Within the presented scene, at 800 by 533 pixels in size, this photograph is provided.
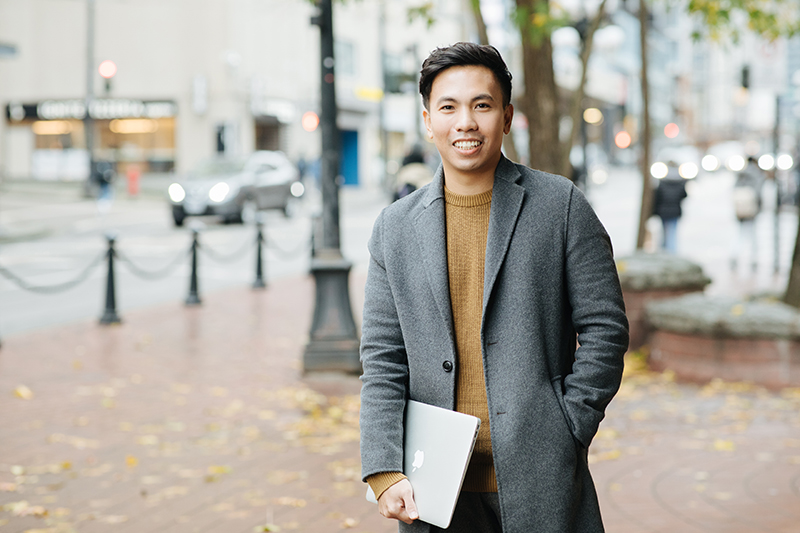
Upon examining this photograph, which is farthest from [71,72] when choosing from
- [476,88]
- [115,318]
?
[476,88]

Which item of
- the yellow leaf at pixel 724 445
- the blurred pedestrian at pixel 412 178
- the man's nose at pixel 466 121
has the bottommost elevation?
the yellow leaf at pixel 724 445

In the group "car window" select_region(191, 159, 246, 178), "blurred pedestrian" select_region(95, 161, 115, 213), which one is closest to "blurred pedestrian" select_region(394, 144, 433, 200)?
"car window" select_region(191, 159, 246, 178)

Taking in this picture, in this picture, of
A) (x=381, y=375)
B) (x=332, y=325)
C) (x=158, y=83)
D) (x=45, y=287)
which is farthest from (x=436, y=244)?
(x=158, y=83)

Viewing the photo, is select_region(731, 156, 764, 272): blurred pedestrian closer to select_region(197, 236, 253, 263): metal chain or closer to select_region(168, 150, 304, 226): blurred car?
select_region(197, 236, 253, 263): metal chain

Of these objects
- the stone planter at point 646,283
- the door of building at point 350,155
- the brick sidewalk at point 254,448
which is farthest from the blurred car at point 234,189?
the door of building at point 350,155

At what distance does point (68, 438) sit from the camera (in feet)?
19.3

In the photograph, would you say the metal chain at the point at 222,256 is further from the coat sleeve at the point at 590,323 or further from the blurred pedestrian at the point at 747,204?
the coat sleeve at the point at 590,323

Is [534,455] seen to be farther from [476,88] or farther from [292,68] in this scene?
[292,68]

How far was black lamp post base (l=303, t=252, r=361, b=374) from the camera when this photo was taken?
25.3 feet

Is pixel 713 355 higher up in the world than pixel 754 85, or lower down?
lower down

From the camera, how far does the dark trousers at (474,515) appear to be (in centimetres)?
229

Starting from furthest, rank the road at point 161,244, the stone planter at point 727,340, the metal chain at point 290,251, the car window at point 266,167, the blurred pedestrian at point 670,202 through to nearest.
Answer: the car window at point 266,167 < the metal chain at point 290,251 < the blurred pedestrian at point 670,202 < the road at point 161,244 < the stone planter at point 727,340

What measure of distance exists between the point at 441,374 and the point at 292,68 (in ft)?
131

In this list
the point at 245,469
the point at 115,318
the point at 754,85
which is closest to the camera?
the point at 245,469
